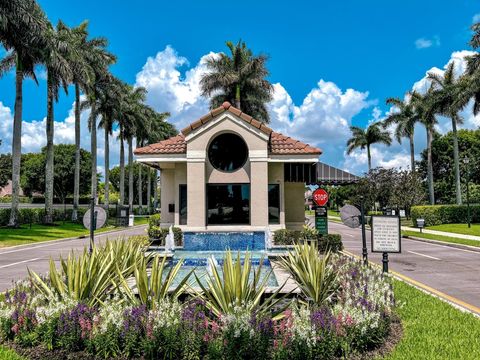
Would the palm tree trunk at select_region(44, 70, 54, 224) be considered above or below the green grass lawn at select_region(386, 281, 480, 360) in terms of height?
above

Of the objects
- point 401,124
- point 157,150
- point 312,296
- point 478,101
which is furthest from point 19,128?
point 401,124

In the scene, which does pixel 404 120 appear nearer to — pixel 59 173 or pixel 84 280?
pixel 84 280

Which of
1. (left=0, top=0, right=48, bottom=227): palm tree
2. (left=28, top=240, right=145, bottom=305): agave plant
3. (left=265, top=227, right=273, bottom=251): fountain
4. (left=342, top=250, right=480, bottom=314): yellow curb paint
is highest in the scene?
(left=0, top=0, right=48, bottom=227): palm tree

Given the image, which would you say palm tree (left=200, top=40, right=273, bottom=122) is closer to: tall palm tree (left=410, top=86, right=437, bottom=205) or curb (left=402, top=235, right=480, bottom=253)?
tall palm tree (left=410, top=86, right=437, bottom=205)

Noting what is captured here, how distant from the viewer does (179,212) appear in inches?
819

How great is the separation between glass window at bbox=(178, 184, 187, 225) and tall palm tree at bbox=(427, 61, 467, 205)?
103ft

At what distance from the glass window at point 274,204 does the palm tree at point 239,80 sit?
23805mm

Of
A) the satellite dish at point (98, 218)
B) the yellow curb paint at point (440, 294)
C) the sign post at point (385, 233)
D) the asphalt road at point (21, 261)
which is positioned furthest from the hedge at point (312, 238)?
the satellite dish at point (98, 218)

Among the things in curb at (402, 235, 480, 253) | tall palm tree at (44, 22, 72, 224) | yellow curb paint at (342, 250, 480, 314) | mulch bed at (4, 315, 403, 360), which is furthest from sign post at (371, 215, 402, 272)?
tall palm tree at (44, 22, 72, 224)

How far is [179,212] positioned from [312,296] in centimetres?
1470

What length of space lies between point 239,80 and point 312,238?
30386 mm

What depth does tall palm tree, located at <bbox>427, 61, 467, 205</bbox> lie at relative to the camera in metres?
39.2

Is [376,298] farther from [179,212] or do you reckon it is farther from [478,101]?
[478,101]

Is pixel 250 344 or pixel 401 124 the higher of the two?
pixel 401 124
